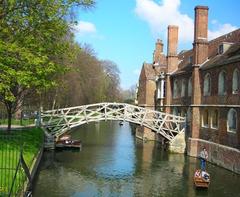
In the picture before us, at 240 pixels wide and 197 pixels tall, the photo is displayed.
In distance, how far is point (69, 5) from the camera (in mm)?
19578

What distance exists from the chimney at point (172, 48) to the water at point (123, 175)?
10.6m

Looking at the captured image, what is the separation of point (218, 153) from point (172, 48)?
1642 cm

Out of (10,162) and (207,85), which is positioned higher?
(207,85)

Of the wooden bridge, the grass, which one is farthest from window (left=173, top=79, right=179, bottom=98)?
the grass

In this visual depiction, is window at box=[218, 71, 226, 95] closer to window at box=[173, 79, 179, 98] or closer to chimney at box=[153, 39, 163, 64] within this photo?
window at box=[173, 79, 179, 98]

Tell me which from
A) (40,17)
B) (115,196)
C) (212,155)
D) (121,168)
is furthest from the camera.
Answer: (212,155)

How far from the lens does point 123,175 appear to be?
82.3 feet

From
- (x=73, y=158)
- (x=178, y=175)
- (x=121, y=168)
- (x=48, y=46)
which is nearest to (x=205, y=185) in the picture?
(x=178, y=175)

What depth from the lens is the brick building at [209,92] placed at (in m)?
27.2

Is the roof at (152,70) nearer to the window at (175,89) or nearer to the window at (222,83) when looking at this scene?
the window at (175,89)

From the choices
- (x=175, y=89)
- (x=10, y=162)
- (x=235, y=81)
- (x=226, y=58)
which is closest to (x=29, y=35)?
(x=10, y=162)

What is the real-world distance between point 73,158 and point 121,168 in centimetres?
509

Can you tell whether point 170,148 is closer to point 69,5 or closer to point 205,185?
point 205,185

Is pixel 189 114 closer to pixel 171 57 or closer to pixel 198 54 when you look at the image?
pixel 198 54
